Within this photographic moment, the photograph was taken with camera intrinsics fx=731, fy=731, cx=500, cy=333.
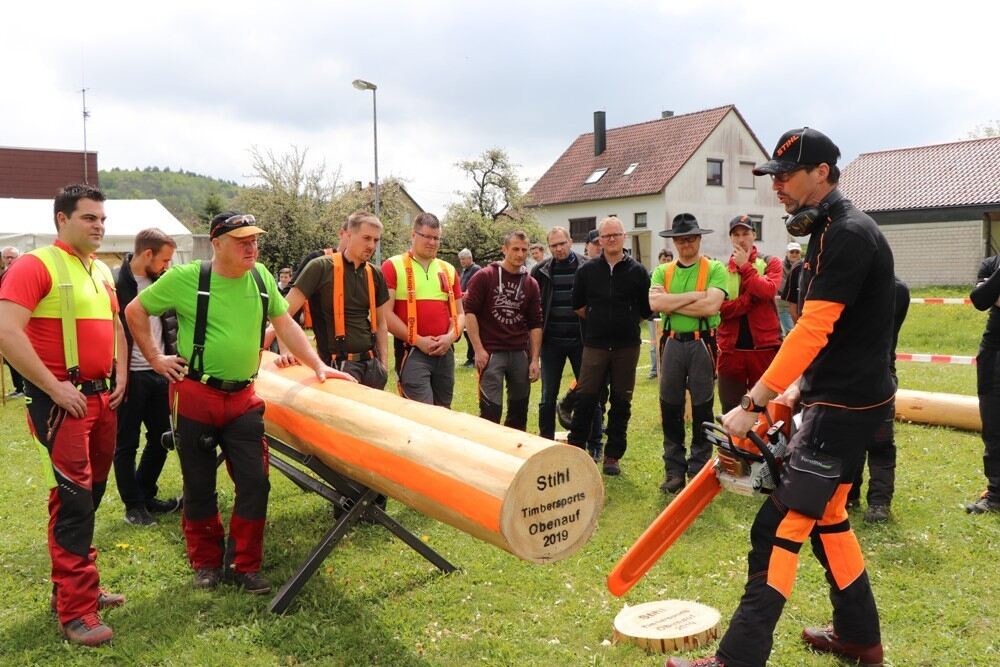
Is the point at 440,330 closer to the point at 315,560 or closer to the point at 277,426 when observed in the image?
the point at 277,426

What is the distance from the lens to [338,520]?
4258mm

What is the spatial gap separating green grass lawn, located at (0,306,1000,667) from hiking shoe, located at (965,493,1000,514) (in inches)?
5.1

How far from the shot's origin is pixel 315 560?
4.09m

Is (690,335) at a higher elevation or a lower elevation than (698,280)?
lower

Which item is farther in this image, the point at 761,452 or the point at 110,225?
the point at 110,225

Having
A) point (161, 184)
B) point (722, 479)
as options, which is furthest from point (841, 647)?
point (161, 184)

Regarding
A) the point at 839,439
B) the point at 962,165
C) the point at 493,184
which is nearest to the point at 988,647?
the point at 839,439

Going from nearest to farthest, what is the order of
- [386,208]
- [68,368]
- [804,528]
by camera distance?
1. [804,528]
2. [68,368]
3. [386,208]

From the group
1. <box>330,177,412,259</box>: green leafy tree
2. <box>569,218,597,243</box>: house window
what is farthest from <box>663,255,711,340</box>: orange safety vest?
<box>569,218,597,243</box>: house window

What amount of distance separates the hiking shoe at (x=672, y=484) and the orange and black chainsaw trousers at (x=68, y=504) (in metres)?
4.05

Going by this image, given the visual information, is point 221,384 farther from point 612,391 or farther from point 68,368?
point 612,391

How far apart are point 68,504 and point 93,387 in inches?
24.6

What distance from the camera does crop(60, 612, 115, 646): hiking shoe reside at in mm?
3594

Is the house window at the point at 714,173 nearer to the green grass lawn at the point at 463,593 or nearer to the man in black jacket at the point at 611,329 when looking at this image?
the man in black jacket at the point at 611,329
